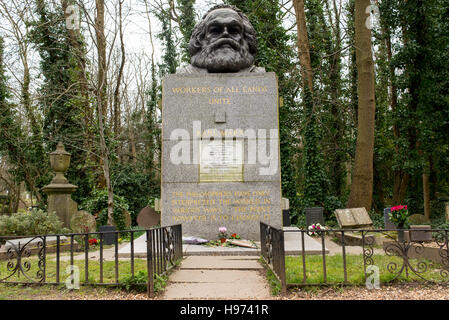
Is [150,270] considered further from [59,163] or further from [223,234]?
[59,163]

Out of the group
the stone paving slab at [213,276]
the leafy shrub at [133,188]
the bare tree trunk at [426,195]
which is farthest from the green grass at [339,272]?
the leafy shrub at [133,188]

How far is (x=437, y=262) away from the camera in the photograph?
6.20m

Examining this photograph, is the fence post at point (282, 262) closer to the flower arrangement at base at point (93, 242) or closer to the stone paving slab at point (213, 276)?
the stone paving slab at point (213, 276)

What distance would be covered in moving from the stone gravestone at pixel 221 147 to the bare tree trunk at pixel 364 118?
6.58 metres

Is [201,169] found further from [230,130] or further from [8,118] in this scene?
[8,118]

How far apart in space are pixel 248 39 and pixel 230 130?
2.53 m

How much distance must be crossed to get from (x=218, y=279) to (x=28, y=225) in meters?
6.38

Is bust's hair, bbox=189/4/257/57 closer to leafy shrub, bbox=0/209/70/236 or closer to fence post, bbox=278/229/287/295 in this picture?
leafy shrub, bbox=0/209/70/236

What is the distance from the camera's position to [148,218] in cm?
1596

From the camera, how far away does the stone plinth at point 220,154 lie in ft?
25.8

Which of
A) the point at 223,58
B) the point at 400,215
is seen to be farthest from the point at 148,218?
the point at 400,215

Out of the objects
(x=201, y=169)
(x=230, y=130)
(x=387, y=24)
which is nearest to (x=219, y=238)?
(x=201, y=169)

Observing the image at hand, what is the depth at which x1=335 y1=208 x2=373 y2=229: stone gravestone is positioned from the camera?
10.7 m

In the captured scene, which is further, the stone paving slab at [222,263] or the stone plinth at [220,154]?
the stone plinth at [220,154]
